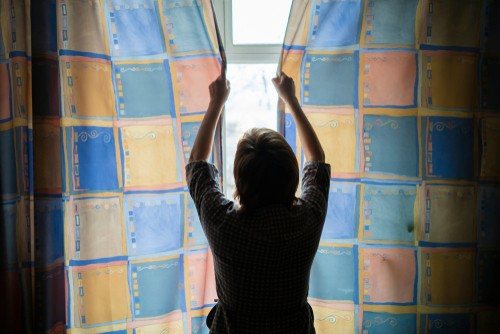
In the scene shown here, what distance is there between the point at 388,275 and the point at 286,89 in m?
0.78

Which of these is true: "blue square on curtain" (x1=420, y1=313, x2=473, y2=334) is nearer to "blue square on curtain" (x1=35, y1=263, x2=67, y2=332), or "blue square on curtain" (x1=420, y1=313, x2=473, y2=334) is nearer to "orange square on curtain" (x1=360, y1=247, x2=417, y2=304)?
"orange square on curtain" (x1=360, y1=247, x2=417, y2=304)

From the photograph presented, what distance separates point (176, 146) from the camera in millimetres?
1457

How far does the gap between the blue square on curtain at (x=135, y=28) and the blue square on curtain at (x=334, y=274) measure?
0.94m

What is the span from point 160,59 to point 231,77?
371 millimetres

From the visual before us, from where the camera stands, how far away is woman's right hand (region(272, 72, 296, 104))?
1.33m

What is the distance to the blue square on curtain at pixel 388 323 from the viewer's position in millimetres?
1537

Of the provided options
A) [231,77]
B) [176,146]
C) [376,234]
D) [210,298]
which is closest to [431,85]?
[376,234]

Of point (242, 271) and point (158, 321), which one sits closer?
point (242, 271)

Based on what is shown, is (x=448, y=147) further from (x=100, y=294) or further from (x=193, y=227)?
(x=100, y=294)

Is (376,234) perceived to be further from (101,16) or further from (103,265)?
(101,16)

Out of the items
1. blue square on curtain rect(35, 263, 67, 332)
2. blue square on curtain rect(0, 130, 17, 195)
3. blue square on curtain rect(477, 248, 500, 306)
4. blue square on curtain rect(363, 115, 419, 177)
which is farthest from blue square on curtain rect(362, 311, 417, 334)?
blue square on curtain rect(0, 130, 17, 195)

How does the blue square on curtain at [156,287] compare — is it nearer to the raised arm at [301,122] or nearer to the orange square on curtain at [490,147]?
the raised arm at [301,122]

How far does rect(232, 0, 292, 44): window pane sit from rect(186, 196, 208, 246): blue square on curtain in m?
0.68

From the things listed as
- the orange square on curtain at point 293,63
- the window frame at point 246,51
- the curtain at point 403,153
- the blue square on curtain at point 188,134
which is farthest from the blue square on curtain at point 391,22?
the blue square on curtain at point 188,134
